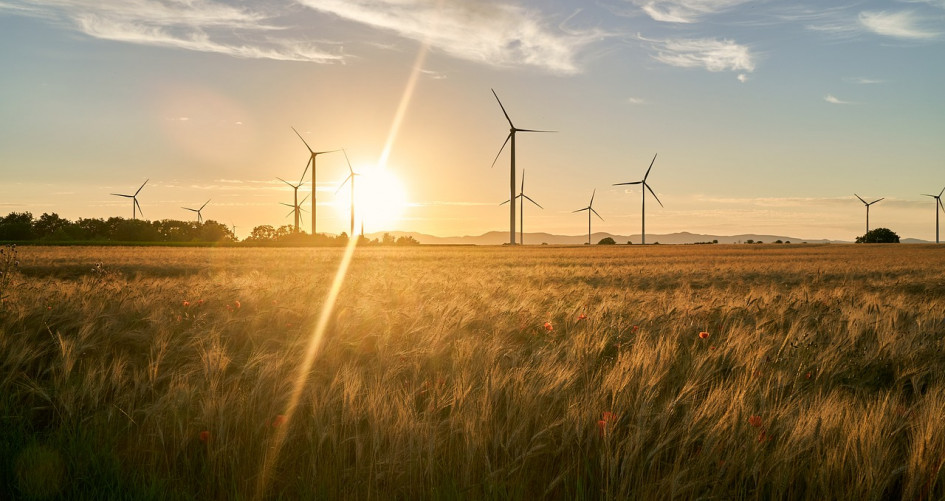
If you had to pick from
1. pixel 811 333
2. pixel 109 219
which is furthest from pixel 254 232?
pixel 811 333

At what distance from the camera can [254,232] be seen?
100 meters

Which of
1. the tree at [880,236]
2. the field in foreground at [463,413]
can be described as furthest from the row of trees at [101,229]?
the tree at [880,236]

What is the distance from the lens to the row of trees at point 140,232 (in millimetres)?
86000

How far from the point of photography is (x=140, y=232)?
94812 mm

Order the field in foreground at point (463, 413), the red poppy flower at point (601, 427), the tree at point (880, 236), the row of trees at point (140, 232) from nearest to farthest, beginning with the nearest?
the field in foreground at point (463, 413) < the red poppy flower at point (601, 427) < the row of trees at point (140, 232) < the tree at point (880, 236)

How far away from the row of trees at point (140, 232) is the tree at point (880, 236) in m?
91.4

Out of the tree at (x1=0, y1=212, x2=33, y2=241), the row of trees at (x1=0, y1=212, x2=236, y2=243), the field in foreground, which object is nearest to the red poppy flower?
the field in foreground

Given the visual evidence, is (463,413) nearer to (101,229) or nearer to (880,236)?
(101,229)

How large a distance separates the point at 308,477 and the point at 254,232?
105 m

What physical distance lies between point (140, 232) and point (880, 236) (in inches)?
5501

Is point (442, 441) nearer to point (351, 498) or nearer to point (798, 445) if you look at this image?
point (351, 498)

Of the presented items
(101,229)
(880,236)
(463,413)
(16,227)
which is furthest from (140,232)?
(880,236)

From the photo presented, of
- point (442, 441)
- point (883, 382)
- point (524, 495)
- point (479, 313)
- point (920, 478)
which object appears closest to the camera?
point (920, 478)

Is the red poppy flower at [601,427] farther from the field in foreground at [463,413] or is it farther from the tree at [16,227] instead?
the tree at [16,227]
